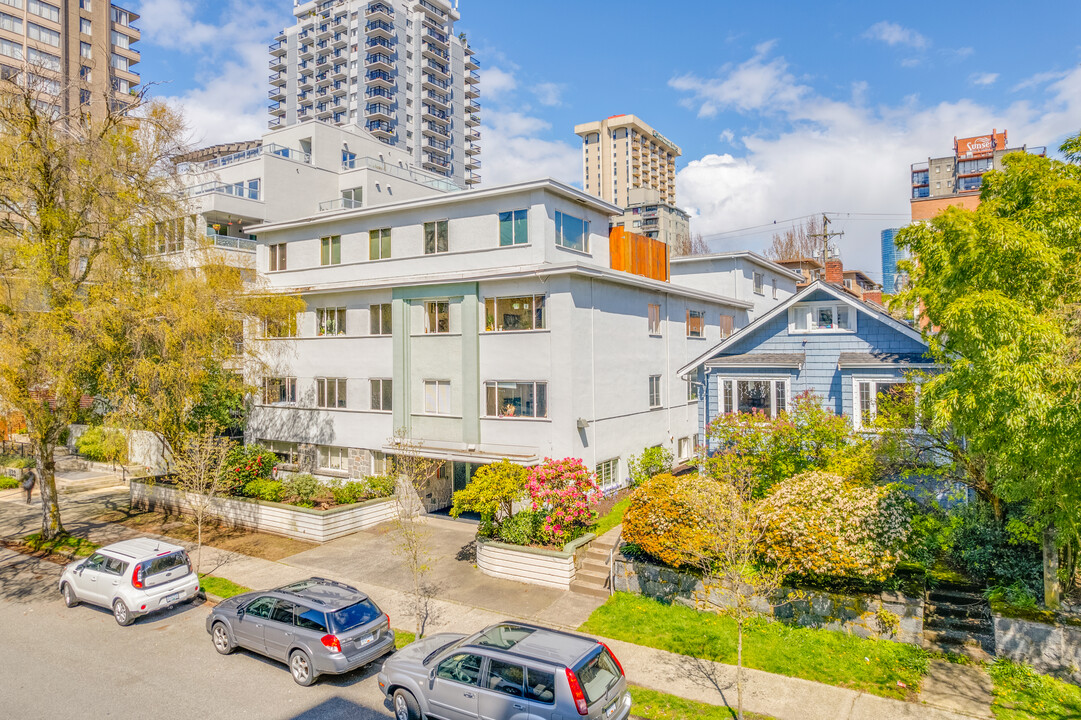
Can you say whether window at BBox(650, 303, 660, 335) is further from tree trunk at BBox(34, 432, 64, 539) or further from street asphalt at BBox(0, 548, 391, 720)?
tree trunk at BBox(34, 432, 64, 539)

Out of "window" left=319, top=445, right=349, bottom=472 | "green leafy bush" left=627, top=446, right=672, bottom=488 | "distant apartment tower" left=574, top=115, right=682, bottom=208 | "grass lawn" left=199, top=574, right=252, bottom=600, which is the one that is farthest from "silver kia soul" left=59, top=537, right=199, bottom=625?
"distant apartment tower" left=574, top=115, right=682, bottom=208

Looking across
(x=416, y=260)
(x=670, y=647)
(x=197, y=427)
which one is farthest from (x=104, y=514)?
(x=670, y=647)

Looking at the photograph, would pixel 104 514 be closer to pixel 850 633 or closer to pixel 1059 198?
pixel 850 633

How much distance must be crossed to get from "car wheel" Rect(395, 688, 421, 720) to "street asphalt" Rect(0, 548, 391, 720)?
0.52 m

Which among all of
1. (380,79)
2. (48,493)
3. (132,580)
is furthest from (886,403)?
(380,79)

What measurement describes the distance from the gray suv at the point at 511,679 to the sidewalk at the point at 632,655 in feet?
7.00

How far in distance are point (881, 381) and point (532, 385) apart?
1155cm

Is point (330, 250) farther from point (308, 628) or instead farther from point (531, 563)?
point (308, 628)

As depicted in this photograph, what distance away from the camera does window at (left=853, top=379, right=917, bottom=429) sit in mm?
16127

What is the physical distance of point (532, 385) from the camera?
21812 millimetres

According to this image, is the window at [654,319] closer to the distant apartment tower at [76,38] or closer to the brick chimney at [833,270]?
the brick chimney at [833,270]

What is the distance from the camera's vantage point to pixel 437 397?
23.9 m

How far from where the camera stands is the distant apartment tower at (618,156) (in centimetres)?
14488

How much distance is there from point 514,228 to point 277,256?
13717mm
